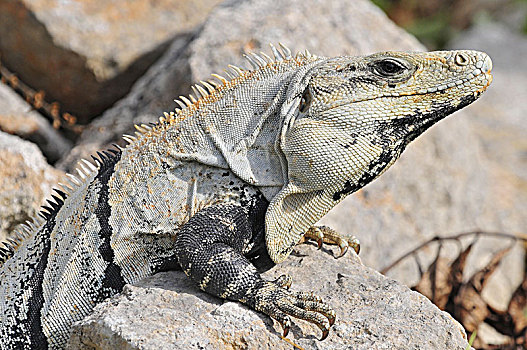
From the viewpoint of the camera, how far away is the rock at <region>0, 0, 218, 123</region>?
7.14 metres

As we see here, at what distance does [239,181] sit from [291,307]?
A: 862mm

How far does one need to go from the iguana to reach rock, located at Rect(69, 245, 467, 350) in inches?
5.7

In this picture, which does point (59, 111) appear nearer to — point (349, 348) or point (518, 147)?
point (349, 348)

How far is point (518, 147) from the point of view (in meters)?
10.1

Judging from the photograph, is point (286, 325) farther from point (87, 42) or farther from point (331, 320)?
point (87, 42)

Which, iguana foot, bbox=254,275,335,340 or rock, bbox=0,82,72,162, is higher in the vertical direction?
iguana foot, bbox=254,275,335,340

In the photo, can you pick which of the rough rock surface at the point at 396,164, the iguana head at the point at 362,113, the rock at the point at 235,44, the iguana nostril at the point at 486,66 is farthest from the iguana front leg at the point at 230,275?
the rock at the point at 235,44

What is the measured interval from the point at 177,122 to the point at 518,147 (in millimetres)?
7555

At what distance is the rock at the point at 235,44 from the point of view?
6172 millimetres

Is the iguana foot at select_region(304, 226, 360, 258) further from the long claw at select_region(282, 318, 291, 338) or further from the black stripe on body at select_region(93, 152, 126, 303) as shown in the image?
the black stripe on body at select_region(93, 152, 126, 303)

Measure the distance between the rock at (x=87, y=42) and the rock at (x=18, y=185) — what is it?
1930 mm

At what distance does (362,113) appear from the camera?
3.64 metres

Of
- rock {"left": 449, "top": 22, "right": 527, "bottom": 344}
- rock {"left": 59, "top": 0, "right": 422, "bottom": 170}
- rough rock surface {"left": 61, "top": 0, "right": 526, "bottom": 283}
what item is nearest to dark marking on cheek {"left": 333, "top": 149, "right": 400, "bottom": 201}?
rough rock surface {"left": 61, "top": 0, "right": 526, "bottom": 283}

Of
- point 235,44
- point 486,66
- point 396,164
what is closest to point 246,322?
point 486,66
